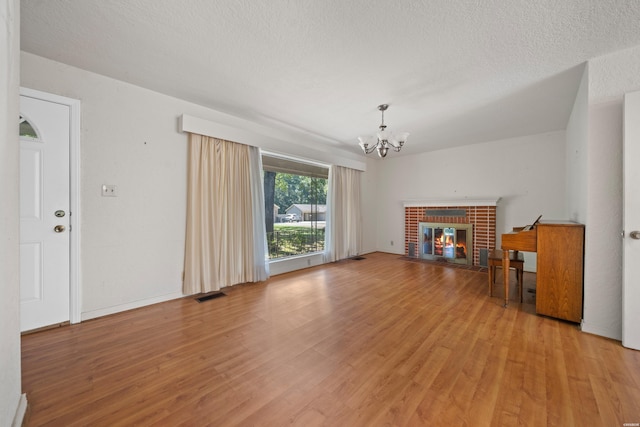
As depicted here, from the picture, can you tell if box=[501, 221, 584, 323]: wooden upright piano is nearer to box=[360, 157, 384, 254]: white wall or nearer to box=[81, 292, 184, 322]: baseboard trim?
box=[360, 157, 384, 254]: white wall

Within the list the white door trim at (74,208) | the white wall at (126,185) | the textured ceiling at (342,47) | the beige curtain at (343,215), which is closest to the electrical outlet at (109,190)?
the white wall at (126,185)

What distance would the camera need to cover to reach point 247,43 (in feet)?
6.50

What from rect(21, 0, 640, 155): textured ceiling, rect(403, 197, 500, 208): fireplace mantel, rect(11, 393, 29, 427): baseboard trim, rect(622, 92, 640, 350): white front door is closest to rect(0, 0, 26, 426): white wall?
rect(11, 393, 29, 427): baseboard trim

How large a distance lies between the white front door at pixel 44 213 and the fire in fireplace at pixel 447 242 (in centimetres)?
564

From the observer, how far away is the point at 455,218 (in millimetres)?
5039

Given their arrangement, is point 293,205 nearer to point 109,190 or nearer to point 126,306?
point 109,190

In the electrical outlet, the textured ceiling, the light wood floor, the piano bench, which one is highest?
the textured ceiling

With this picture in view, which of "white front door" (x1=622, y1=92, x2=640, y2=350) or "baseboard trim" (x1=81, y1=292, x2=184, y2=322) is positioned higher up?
"white front door" (x1=622, y1=92, x2=640, y2=350)

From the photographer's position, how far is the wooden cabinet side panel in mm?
2330

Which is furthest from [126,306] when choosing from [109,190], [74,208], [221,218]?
[221,218]

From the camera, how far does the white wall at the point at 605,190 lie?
6.75 ft

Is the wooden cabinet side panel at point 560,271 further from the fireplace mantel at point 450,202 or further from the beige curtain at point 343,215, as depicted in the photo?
the beige curtain at point 343,215

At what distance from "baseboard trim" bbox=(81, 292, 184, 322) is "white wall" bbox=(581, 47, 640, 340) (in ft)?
13.9

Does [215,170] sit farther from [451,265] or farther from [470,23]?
[451,265]
